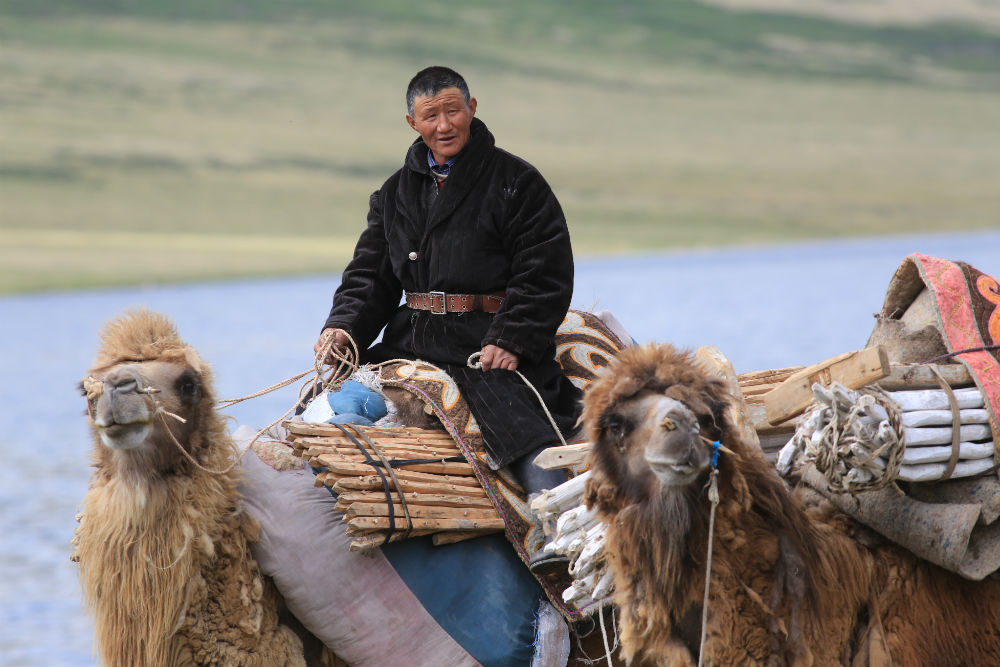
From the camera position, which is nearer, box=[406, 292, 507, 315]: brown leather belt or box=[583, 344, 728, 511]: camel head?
box=[583, 344, 728, 511]: camel head

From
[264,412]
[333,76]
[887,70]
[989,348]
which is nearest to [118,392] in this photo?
[989,348]

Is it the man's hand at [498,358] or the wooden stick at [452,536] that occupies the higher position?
the man's hand at [498,358]

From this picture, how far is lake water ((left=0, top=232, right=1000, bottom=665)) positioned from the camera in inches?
467

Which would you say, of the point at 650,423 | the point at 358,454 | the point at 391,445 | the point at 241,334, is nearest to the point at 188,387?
the point at 358,454

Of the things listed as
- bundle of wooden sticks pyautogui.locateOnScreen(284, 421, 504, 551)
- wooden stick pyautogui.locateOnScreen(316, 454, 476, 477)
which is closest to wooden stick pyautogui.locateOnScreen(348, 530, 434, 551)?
bundle of wooden sticks pyautogui.locateOnScreen(284, 421, 504, 551)

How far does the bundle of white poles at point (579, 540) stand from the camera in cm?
396

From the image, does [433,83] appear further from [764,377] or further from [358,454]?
[764,377]

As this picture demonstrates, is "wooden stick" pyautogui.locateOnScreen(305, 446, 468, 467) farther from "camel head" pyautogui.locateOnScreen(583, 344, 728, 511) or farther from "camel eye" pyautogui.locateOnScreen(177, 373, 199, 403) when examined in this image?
"camel head" pyautogui.locateOnScreen(583, 344, 728, 511)

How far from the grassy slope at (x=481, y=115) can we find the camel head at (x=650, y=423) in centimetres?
4731

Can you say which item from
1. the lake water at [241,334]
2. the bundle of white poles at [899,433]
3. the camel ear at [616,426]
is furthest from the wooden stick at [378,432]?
the bundle of white poles at [899,433]

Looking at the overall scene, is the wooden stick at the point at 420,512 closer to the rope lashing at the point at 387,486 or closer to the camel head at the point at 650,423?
the rope lashing at the point at 387,486

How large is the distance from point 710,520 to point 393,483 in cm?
126

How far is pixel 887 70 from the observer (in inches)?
4065

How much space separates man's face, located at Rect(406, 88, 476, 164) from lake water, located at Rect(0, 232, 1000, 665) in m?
1.01
